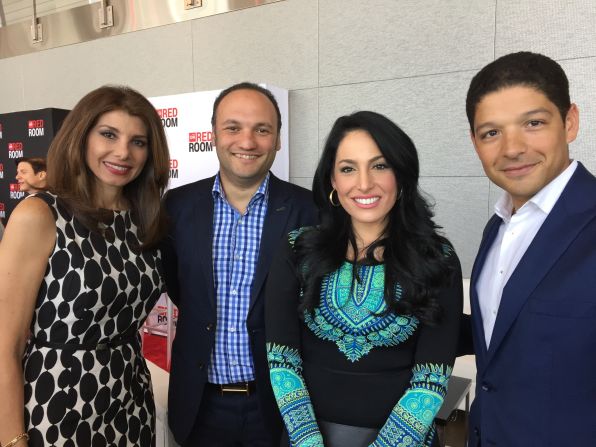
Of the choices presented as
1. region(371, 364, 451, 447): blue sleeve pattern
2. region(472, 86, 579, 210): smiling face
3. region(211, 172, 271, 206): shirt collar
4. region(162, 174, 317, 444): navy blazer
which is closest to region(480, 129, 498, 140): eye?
region(472, 86, 579, 210): smiling face

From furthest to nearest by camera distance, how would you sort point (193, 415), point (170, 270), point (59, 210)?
point (170, 270)
point (193, 415)
point (59, 210)

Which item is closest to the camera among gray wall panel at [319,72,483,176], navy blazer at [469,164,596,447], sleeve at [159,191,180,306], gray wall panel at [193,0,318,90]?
navy blazer at [469,164,596,447]

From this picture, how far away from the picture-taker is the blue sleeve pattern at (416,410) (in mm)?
1287

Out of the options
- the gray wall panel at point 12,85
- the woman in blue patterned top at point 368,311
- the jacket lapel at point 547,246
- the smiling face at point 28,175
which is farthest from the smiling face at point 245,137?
the gray wall panel at point 12,85

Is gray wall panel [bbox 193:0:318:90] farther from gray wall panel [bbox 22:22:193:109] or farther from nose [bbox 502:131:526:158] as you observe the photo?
nose [bbox 502:131:526:158]

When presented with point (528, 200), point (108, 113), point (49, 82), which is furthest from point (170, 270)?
point (49, 82)

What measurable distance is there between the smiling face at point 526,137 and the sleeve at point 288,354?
720 millimetres

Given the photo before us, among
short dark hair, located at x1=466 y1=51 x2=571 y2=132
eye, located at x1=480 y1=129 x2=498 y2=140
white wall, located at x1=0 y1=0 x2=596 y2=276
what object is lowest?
eye, located at x1=480 y1=129 x2=498 y2=140

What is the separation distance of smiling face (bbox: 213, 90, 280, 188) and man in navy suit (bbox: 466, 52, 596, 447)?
0.93 meters

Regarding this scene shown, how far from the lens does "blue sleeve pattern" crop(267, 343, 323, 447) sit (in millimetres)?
1335

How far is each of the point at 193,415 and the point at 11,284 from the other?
85 centimetres

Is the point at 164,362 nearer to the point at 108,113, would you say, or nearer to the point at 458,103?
the point at 108,113

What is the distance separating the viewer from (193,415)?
178 cm

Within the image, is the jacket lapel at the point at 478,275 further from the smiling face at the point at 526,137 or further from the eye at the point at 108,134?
the eye at the point at 108,134
